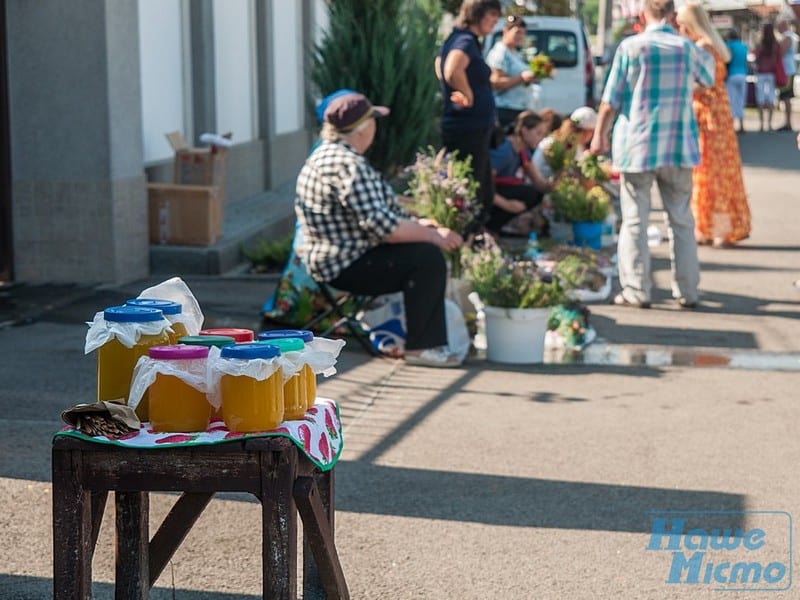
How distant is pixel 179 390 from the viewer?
3385 millimetres

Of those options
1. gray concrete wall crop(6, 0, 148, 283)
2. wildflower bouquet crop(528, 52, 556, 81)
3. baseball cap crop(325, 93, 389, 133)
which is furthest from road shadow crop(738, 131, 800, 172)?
baseball cap crop(325, 93, 389, 133)

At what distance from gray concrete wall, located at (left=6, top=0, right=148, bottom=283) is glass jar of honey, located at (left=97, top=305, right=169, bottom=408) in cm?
600

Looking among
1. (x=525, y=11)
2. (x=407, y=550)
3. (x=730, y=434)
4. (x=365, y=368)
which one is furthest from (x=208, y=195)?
(x=525, y=11)

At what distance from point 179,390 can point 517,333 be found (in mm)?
4377

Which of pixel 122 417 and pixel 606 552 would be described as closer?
pixel 122 417

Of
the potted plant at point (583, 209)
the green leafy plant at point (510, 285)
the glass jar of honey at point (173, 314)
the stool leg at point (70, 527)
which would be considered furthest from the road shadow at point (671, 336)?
the stool leg at point (70, 527)

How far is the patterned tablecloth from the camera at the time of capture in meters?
3.32

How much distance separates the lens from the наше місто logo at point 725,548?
4.48 metres

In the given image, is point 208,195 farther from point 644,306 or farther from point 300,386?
point 300,386

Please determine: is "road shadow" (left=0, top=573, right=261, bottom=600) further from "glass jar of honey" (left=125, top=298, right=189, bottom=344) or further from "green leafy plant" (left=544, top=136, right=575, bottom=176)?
"green leafy plant" (left=544, top=136, right=575, bottom=176)

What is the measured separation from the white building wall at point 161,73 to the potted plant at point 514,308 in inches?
162

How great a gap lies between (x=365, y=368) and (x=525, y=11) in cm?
2051

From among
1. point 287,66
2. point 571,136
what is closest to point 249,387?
point 571,136

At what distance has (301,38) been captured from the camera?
17484 millimetres
